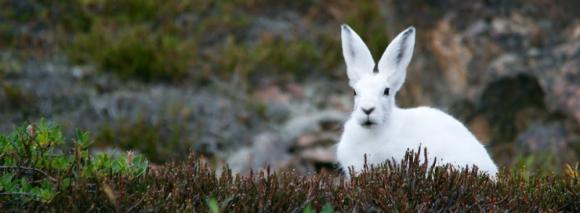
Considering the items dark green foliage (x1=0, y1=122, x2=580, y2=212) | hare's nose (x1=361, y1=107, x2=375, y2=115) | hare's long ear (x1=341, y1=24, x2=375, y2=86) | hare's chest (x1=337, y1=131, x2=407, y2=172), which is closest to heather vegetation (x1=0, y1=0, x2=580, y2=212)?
dark green foliage (x1=0, y1=122, x2=580, y2=212)

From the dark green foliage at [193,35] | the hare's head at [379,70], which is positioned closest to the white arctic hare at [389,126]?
the hare's head at [379,70]

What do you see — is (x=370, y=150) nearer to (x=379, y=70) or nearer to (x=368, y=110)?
(x=368, y=110)

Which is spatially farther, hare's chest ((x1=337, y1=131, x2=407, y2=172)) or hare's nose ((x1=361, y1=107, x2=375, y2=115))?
hare's chest ((x1=337, y1=131, x2=407, y2=172))

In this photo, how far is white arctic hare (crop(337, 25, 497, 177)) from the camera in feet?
16.0

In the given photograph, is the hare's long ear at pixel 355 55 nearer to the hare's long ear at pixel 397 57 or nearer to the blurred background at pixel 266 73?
the hare's long ear at pixel 397 57

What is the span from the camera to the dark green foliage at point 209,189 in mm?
3756

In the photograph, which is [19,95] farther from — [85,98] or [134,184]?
[134,184]

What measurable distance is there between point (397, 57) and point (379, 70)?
123mm

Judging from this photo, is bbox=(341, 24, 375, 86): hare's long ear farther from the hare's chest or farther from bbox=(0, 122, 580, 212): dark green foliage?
bbox=(0, 122, 580, 212): dark green foliage

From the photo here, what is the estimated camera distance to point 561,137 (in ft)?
26.8

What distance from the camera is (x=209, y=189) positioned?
419cm

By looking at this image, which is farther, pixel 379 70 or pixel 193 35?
pixel 193 35

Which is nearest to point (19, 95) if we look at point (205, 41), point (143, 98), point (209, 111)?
point (143, 98)

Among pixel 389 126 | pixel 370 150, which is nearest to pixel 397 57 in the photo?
pixel 389 126
